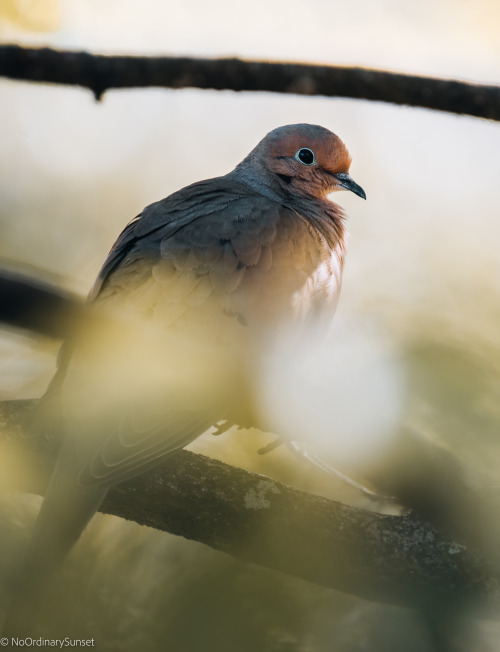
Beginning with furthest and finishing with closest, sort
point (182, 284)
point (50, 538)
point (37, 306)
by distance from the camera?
point (182, 284) < point (50, 538) < point (37, 306)

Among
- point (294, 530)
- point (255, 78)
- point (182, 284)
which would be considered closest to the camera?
point (255, 78)

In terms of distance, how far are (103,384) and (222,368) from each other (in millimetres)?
306

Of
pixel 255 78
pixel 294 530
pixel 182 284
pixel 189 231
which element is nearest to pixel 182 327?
pixel 182 284

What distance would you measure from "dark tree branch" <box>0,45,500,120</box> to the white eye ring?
1750mm

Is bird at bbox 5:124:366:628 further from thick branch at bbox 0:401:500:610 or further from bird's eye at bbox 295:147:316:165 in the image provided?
bird's eye at bbox 295:147:316:165

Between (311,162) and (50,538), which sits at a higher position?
(311,162)

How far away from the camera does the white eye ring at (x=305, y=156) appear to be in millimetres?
3091

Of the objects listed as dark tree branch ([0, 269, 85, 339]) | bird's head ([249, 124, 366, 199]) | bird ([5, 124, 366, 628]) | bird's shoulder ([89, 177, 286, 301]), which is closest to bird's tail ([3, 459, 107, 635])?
bird ([5, 124, 366, 628])

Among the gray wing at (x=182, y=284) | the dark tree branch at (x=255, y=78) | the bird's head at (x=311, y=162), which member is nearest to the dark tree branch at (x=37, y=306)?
the dark tree branch at (x=255, y=78)

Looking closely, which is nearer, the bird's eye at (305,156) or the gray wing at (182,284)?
the gray wing at (182,284)

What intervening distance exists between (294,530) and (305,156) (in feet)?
5.50

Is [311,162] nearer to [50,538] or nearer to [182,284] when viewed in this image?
[182,284]

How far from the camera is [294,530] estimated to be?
6.58 feet

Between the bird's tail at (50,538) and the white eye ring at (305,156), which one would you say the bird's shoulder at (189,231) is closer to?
the white eye ring at (305,156)
